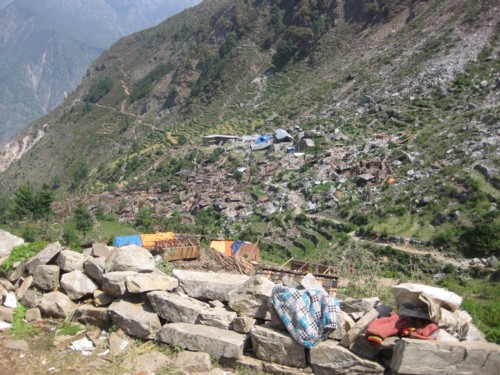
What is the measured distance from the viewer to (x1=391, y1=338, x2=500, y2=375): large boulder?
4.62 m

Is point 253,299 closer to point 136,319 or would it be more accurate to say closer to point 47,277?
point 136,319

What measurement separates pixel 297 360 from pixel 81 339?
3.24 meters

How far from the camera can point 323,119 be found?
1700 inches

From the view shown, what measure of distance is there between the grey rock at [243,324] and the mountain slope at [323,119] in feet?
53.4

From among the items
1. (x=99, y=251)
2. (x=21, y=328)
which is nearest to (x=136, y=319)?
(x=21, y=328)

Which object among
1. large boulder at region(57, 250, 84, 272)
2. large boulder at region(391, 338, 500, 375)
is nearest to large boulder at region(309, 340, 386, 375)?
large boulder at region(391, 338, 500, 375)

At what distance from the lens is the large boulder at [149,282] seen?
22.1 ft

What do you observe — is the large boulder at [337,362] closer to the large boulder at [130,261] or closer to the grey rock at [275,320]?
the grey rock at [275,320]

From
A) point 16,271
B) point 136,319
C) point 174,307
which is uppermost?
point 16,271

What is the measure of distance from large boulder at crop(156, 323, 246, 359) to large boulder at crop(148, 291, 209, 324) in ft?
0.47

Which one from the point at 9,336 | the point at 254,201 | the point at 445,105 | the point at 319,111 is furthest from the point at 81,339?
the point at 319,111

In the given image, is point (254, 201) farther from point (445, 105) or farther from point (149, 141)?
point (149, 141)

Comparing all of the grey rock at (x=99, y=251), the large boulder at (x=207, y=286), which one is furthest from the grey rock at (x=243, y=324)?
the grey rock at (x=99, y=251)

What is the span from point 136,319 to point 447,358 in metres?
4.13
